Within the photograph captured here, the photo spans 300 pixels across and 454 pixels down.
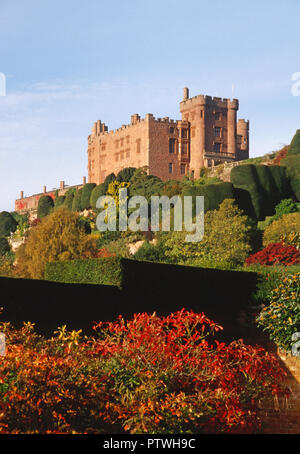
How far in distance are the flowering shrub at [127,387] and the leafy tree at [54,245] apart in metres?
20.0

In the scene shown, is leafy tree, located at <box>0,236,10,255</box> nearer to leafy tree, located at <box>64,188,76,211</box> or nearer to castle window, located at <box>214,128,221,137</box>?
leafy tree, located at <box>64,188,76,211</box>

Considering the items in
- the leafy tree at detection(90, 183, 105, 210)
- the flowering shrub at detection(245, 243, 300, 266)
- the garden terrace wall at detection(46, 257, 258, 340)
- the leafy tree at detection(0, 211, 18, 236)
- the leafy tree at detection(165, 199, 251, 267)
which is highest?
the leafy tree at detection(90, 183, 105, 210)

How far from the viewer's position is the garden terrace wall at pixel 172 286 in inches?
541

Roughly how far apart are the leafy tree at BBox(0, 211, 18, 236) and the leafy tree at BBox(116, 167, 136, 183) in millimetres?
12382

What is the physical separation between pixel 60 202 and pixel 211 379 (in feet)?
187

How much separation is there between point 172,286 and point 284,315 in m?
2.52

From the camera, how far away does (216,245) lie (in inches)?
1150

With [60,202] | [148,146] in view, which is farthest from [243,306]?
[60,202]

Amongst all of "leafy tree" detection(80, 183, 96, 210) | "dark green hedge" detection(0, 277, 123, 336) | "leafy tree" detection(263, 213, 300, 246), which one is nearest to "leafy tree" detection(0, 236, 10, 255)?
"leafy tree" detection(80, 183, 96, 210)

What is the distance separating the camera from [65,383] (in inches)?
314

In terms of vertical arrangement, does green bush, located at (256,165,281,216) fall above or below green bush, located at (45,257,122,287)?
above

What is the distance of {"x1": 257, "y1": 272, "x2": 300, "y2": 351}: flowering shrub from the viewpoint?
14.4m

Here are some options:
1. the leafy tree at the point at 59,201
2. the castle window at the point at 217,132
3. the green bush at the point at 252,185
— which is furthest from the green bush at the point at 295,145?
the leafy tree at the point at 59,201

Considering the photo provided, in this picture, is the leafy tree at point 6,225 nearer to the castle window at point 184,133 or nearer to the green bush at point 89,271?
the castle window at point 184,133
